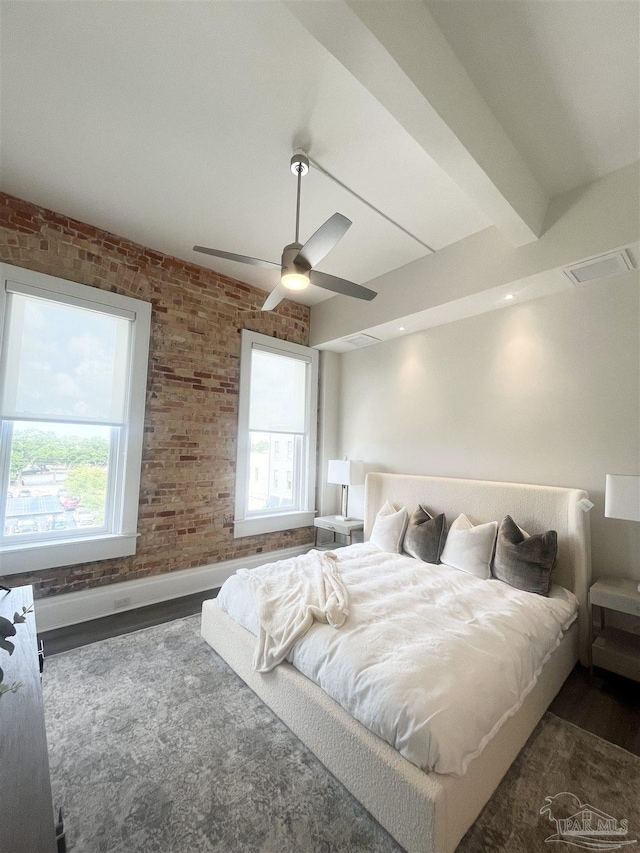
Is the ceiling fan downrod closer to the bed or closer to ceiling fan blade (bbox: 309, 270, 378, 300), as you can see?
ceiling fan blade (bbox: 309, 270, 378, 300)

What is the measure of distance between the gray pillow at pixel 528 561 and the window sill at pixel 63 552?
323 centimetres

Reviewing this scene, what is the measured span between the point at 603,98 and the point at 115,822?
14.1ft

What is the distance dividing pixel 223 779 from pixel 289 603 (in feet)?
2.79

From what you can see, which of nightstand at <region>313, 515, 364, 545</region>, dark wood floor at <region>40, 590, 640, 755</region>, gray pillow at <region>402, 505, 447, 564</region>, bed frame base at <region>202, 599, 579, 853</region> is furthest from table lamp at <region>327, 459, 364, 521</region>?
bed frame base at <region>202, 599, 579, 853</region>

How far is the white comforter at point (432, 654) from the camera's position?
4.71ft

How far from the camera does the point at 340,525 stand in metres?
4.39

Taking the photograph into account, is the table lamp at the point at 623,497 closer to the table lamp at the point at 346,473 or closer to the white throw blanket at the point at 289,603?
the white throw blanket at the point at 289,603

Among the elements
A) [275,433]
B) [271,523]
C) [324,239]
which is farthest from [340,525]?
[324,239]

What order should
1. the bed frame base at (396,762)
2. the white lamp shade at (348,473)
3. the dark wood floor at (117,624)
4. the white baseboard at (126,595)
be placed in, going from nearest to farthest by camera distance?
the bed frame base at (396,762) → the dark wood floor at (117,624) → the white baseboard at (126,595) → the white lamp shade at (348,473)

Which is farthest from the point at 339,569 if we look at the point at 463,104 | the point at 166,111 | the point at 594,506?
the point at 166,111

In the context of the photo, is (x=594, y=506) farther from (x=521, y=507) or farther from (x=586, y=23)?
(x=586, y=23)

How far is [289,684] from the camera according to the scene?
1950 mm

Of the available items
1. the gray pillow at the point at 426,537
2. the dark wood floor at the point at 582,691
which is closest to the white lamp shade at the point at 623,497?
the dark wood floor at the point at 582,691

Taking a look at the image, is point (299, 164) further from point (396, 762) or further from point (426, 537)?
point (396, 762)
